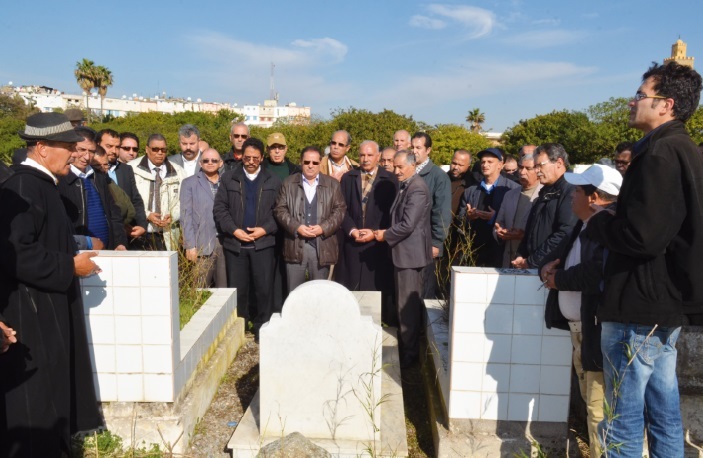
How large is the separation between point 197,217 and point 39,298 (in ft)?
10.1

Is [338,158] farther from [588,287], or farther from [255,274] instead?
[588,287]

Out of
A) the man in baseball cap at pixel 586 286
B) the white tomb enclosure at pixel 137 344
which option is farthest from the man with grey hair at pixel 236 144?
the man in baseball cap at pixel 586 286

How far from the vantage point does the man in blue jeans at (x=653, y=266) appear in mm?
2336

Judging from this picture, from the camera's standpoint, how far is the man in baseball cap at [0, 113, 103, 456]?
2.76 meters

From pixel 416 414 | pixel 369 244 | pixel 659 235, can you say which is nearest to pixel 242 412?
pixel 416 414

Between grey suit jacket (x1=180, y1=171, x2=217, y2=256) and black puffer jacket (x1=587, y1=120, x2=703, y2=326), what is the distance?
170 inches

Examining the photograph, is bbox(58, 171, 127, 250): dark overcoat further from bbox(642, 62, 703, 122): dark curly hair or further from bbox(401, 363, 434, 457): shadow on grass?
bbox(642, 62, 703, 122): dark curly hair

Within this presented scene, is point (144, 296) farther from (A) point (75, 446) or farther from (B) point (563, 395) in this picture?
(B) point (563, 395)

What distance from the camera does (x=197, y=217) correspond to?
590cm

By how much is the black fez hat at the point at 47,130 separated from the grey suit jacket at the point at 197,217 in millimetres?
2852

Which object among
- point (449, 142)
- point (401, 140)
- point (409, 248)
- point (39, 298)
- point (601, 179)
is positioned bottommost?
point (409, 248)

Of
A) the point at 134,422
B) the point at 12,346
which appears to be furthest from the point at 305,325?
the point at 12,346

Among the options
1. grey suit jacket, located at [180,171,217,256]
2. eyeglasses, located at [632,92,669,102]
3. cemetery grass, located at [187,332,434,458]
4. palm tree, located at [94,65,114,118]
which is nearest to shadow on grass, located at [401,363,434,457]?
cemetery grass, located at [187,332,434,458]

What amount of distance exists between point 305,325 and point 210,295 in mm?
2238
